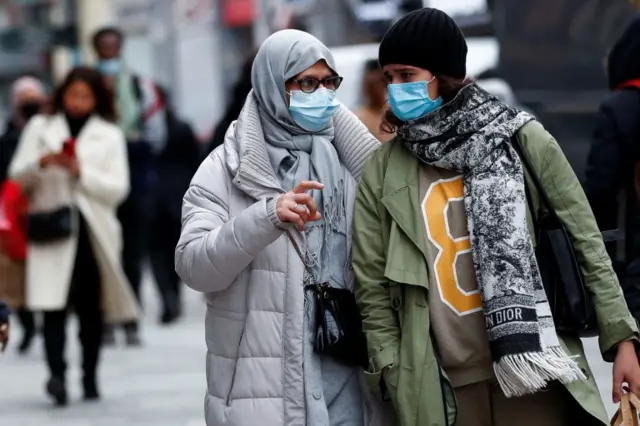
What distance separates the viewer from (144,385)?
33.0ft

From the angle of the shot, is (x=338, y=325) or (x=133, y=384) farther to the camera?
(x=133, y=384)

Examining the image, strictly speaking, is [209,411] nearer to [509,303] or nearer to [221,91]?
[509,303]

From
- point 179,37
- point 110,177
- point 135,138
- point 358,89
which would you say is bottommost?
point 110,177

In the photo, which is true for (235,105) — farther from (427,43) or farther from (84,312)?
(427,43)

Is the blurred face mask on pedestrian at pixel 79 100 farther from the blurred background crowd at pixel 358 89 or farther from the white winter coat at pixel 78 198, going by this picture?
the blurred background crowd at pixel 358 89

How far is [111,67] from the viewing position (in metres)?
13.1

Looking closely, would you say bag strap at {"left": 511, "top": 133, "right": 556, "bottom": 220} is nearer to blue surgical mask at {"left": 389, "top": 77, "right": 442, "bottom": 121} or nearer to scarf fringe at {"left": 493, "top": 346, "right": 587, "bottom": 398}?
blue surgical mask at {"left": 389, "top": 77, "right": 442, "bottom": 121}

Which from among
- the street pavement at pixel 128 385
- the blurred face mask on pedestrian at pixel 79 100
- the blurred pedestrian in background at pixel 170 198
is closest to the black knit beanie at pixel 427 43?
the street pavement at pixel 128 385

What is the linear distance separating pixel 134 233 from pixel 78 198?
2628 mm

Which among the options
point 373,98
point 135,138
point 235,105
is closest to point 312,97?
point 235,105

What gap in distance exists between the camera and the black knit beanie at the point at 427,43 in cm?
435

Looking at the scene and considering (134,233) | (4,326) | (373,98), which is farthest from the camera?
(134,233)

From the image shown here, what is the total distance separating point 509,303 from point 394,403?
0.41m

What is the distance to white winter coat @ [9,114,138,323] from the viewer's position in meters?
9.22
